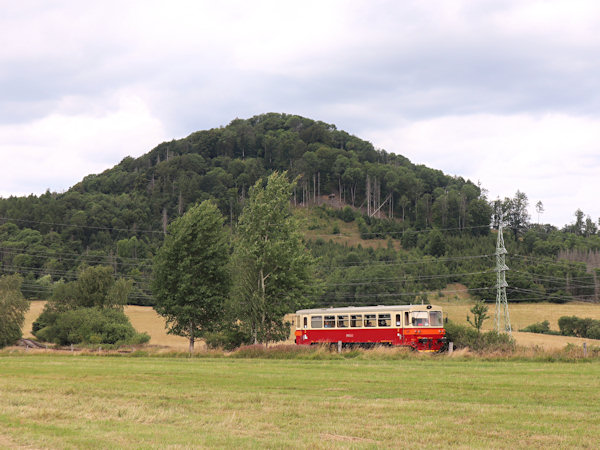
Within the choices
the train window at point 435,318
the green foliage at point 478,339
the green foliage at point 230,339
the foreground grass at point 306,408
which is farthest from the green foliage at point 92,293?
the foreground grass at point 306,408

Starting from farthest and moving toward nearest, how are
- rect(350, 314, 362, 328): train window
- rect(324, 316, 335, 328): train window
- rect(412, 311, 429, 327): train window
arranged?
rect(324, 316, 335, 328): train window
rect(350, 314, 362, 328): train window
rect(412, 311, 429, 327): train window

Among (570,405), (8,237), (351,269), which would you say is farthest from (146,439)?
(8,237)

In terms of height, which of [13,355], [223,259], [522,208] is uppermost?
[522,208]

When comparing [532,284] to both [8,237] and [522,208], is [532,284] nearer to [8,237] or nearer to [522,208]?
[522,208]

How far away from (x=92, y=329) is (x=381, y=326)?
1405 inches

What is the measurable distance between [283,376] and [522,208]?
189330 millimetres

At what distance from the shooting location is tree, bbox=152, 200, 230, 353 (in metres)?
48.9

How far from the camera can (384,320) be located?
139 feet

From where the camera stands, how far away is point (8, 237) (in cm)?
15400

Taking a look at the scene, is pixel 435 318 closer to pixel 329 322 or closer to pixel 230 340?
pixel 329 322

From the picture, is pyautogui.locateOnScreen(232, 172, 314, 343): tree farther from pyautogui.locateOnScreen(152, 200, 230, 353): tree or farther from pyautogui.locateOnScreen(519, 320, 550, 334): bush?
pyautogui.locateOnScreen(519, 320, 550, 334): bush

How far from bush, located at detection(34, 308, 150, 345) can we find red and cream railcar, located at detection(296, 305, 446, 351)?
25195 millimetres

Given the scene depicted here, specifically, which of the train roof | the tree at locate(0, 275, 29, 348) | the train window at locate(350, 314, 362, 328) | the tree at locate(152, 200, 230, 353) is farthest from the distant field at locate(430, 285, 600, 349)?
the tree at locate(0, 275, 29, 348)

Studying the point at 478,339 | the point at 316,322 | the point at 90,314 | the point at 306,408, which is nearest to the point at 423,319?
the point at 478,339
